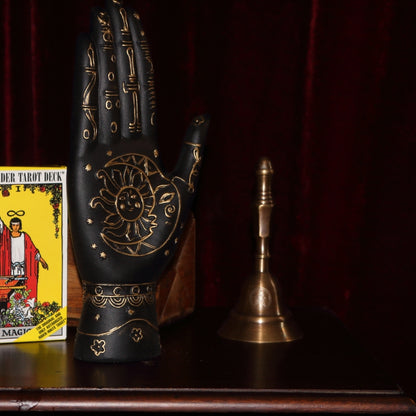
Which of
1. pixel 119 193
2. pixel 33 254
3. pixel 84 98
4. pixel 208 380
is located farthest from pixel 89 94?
pixel 208 380

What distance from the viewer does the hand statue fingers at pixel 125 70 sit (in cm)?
93

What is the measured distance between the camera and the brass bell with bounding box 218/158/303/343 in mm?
1013

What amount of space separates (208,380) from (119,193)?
251 mm

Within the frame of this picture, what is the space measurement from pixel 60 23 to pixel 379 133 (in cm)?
57

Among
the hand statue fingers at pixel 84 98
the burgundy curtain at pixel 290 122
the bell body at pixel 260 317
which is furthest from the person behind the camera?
the burgundy curtain at pixel 290 122

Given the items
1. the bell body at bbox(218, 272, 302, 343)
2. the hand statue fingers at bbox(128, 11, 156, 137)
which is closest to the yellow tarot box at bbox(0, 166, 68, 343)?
the hand statue fingers at bbox(128, 11, 156, 137)

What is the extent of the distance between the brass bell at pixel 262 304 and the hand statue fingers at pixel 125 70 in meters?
0.20

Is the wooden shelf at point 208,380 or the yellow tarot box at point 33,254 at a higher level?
the yellow tarot box at point 33,254

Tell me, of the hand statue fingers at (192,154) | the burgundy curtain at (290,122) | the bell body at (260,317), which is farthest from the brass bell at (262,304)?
the burgundy curtain at (290,122)

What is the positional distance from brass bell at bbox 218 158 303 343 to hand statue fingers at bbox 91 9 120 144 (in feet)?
0.75

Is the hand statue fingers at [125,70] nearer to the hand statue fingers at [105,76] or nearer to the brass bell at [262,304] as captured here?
the hand statue fingers at [105,76]

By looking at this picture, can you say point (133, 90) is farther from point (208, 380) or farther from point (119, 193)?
point (208, 380)

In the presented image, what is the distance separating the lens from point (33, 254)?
0.98 m

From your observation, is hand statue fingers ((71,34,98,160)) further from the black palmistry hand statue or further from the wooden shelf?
the wooden shelf
